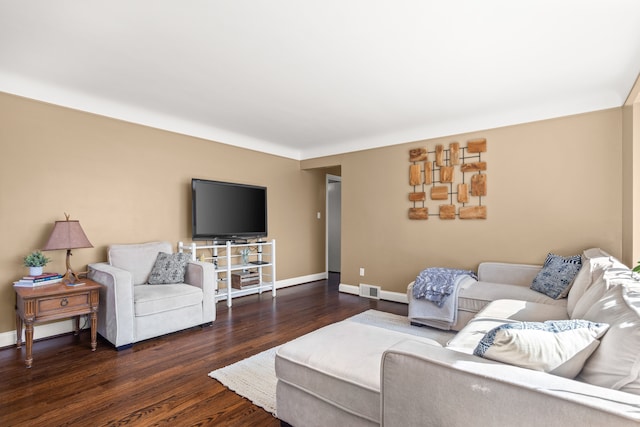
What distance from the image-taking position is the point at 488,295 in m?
3.24

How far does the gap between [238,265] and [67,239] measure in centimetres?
216

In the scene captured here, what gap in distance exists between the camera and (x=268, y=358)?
274 cm

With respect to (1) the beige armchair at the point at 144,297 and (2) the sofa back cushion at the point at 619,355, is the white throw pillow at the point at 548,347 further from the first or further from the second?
(1) the beige armchair at the point at 144,297

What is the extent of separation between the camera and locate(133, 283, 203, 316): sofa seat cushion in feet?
10.1

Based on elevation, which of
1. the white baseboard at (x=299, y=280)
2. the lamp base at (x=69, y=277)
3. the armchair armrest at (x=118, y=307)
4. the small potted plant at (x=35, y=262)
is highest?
the small potted plant at (x=35, y=262)

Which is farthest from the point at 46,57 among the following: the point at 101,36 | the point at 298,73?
the point at 298,73

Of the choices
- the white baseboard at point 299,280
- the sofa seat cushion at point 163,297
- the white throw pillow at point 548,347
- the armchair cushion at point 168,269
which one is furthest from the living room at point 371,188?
the white throw pillow at point 548,347

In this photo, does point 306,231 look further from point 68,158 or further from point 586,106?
point 586,106

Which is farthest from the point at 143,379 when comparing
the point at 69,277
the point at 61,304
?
the point at 69,277

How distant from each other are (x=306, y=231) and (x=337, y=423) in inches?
181

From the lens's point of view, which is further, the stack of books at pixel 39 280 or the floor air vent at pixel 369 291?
the floor air vent at pixel 369 291

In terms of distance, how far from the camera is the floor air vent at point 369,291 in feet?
16.1

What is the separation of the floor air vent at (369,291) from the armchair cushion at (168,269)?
2562 mm

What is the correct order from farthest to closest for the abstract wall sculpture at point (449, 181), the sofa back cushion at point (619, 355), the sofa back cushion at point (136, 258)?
the abstract wall sculpture at point (449, 181)
the sofa back cushion at point (136, 258)
the sofa back cushion at point (619, 355)
